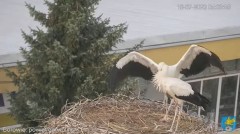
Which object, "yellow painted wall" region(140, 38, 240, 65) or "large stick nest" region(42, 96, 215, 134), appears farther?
"yellow painted wall" region(140, 38, 240, 65)

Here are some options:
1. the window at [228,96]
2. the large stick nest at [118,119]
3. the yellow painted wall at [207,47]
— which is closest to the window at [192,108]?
the large stick nest at [118,119]

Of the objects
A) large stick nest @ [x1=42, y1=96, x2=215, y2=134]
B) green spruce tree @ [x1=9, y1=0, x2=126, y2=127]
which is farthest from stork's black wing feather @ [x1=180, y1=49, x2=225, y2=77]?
green spruce tree @ [x1=9, y1=0, x2=126, y2=127]

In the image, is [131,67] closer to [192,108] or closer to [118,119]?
[118,119]

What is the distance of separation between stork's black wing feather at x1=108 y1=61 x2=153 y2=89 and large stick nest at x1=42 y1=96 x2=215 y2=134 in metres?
0.23

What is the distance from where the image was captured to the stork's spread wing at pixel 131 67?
4.96 meters

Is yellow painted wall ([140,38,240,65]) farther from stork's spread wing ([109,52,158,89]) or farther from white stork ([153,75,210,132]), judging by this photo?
white stork ([153,75,210,132])

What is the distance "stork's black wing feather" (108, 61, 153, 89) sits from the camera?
16.4 feet

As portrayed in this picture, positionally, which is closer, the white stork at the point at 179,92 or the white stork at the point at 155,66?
the white stork at the point at 179,92

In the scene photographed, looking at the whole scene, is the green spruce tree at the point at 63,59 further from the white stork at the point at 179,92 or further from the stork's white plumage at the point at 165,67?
the white stork at the point at 179,92

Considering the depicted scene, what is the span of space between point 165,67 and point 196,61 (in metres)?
0.34

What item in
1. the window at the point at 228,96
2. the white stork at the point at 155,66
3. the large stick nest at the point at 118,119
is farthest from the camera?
the window at the point at 228,96

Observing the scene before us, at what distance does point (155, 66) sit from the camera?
5008 millimetres

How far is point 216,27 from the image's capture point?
29.8 feet

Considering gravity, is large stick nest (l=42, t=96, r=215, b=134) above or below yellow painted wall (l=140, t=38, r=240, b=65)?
below
